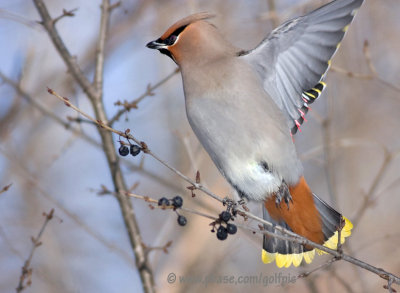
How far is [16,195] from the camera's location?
20.4 feet

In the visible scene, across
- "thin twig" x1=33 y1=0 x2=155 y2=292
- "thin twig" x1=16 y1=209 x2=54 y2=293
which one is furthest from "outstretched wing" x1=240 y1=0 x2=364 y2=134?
A: "thin twig" x1=16 y1=209 x2=54 y2=293

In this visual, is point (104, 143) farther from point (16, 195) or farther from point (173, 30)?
point (16, 195)

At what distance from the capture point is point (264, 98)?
13.0ft

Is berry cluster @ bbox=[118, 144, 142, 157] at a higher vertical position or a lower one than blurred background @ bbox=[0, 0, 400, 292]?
lower

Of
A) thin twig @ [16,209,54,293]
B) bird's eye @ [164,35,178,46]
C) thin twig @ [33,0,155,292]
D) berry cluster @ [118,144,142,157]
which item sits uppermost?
bird's eye @ [164,35,178,46]

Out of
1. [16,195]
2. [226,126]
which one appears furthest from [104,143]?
[16,195]

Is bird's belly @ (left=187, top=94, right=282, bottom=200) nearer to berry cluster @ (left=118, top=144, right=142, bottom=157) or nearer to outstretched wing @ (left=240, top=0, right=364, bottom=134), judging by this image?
outstretched wing @ (left=240, top=0, right=364, bottom=134)

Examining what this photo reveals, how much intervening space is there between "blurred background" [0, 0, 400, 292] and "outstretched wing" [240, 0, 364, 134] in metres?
0.56

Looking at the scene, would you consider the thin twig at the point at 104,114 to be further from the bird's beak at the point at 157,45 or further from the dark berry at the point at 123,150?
the dark berry at the point at 123,150

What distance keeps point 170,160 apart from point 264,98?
3.09m

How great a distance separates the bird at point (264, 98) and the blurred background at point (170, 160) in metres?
0.49

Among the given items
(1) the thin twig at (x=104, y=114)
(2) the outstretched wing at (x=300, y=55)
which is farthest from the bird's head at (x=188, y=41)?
(1) the thin twig at (x=104, y=114)

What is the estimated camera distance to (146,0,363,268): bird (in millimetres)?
3820

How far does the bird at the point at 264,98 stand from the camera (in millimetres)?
3820
